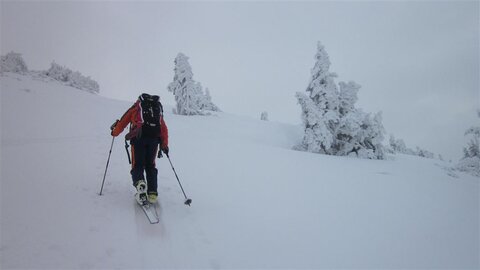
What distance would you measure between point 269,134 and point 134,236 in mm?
20733

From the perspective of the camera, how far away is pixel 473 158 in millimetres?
19406

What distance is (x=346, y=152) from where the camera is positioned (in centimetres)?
2020

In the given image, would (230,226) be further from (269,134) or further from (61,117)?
(269,134)

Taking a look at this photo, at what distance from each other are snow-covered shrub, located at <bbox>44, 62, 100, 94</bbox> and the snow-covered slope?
21989 mm

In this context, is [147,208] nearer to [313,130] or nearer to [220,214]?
[220,214]

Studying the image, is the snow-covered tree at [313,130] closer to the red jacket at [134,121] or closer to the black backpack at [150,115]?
the red jacket at [134,121]

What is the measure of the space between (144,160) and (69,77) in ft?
106

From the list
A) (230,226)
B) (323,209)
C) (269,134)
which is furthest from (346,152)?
(230,226)

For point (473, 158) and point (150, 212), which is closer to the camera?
point (150, 212)

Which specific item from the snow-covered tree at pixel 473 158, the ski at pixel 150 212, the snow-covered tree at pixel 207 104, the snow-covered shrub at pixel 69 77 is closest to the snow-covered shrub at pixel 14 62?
the snow-covered shrub at pixel 69 77

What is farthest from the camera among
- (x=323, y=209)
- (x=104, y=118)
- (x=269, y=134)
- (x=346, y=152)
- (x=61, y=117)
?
(x=269, y=134)

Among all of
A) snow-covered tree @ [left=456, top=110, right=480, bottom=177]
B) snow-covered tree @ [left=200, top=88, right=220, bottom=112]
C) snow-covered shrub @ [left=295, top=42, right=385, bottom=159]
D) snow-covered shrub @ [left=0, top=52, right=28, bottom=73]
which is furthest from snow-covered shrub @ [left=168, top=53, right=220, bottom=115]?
snow-covered tree @ [left=456, top=110, right=480, bottom=177]

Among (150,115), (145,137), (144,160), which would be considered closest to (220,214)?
(144,160)

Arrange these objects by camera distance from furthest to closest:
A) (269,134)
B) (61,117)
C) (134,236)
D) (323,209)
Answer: (269,134)
(61,117)
(323,209)
(134,236)
